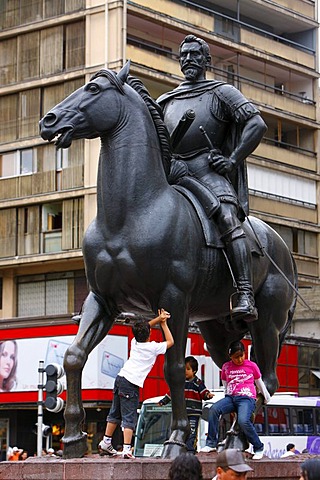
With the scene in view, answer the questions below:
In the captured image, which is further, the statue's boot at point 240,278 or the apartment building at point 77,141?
the apartment building at point 77,141

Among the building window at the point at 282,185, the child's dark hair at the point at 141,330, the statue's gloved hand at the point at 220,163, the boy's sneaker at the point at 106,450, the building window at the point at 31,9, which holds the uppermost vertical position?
the building window at the point at 31,9

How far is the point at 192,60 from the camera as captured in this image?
1285 cm

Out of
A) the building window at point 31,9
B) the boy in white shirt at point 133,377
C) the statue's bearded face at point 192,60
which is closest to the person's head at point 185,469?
the boy in white shirt at point 133,377

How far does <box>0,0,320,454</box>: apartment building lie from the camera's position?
5203cm

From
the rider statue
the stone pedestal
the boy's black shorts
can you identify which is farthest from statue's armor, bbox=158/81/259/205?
the stone pedestal

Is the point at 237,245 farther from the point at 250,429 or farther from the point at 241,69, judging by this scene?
the point at 241,69

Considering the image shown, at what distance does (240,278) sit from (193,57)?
2636 millimetres

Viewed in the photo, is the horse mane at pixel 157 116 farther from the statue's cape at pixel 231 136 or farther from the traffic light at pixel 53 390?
the traffic light at pixel 53 390

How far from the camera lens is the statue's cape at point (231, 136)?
41.6ft

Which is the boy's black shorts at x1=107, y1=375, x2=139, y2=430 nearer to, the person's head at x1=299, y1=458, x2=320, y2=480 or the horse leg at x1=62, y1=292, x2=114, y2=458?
the horse leg at x1=62, y1=292, x2=114, y2=458

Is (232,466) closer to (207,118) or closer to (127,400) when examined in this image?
(127,400)

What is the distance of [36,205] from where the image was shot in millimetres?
53344

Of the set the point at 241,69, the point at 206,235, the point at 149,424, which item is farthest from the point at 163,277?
the point at 241,69

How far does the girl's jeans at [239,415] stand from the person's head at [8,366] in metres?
34.9
